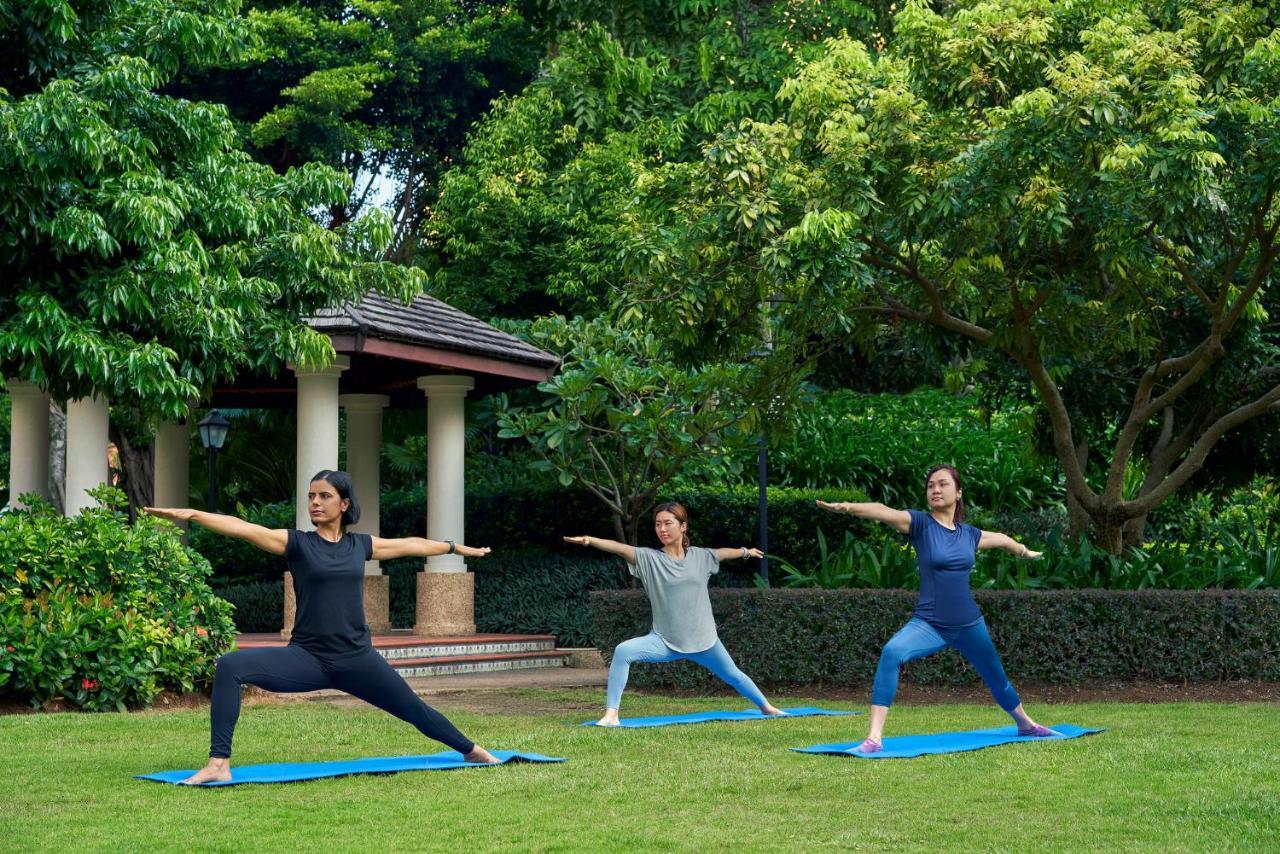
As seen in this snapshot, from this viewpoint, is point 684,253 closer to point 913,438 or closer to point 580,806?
point 580,806

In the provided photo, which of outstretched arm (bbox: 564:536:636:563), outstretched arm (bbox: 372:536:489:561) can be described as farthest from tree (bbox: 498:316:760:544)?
outstretched arm (bbox: 372:536:489:561)

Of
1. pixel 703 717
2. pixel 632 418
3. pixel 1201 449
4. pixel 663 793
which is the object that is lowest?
pixel 703 717

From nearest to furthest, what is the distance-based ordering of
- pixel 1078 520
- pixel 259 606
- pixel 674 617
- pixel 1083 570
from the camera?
pixel 674 617 → pixel 1083 570 → pixel 1078 520 → pixel 259 606

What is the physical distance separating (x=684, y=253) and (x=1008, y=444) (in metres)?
14.3

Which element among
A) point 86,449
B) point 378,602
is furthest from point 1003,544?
point 378,602

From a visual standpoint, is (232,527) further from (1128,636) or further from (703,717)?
(1128,636)

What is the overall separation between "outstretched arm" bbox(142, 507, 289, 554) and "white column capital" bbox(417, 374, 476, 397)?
11449 mm

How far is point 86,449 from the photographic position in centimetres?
1652

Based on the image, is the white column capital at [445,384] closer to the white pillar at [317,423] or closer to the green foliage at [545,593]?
the white pillar at [317,423]

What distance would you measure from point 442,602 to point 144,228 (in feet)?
26.7

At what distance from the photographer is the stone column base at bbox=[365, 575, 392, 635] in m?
19.9

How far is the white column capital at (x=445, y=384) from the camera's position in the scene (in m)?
19.7

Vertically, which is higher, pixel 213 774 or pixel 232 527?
pixel 232 527

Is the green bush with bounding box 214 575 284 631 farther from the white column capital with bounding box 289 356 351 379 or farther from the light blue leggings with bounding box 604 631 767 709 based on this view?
the light blue leggings with bounding box 604 631 767 709
